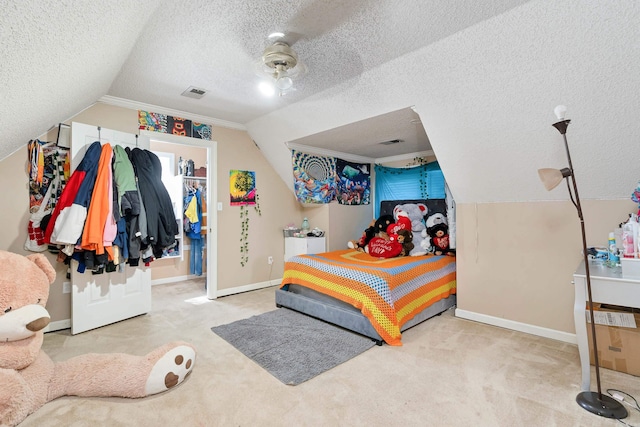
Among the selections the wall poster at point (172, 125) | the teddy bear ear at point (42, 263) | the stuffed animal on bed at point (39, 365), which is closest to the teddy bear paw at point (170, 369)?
the stuffed animal on bed at point (39, 365)

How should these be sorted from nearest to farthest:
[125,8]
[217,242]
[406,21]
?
1. [125,8]
2. [406,21]
3. [217,242]

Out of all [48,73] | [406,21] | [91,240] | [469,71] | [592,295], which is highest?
[406,21]

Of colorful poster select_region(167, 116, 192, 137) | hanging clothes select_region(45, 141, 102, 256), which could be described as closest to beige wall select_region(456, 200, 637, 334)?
colorful poster select_region(167, 116, 192, 137)

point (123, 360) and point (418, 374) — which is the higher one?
point (123, 360)

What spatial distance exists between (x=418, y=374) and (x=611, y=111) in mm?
2120

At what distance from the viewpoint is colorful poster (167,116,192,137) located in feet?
11.9

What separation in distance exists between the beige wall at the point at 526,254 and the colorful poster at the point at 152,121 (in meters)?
3.46

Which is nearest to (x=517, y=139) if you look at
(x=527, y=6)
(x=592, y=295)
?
(x=527, y=6)

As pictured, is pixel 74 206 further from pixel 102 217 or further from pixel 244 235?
pixel 244 235

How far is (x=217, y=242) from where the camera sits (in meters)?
4.01

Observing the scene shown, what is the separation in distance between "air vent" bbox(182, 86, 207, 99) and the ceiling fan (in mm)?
883

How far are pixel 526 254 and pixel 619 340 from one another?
92 cm

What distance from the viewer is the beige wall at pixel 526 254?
2594 millimetres

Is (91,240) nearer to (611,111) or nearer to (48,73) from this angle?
(48,73)
